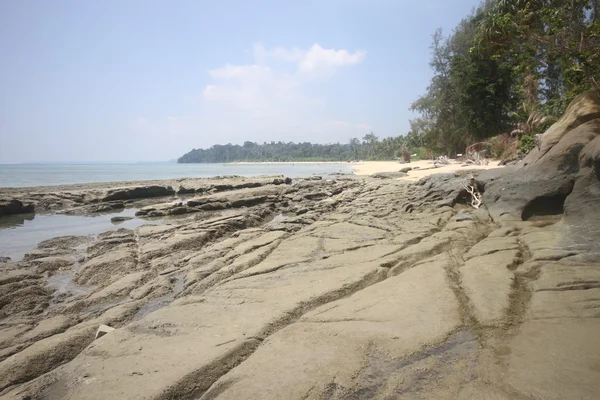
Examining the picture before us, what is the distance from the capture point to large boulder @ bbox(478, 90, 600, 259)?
4.57 metres

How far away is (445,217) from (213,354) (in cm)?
632

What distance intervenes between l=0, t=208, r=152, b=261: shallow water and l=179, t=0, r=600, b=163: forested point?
13.4 metres

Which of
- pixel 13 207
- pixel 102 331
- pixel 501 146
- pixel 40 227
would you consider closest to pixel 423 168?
pixel 501 146

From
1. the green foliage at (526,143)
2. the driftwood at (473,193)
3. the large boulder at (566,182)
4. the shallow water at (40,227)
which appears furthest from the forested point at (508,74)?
the shallow water at (40,227)

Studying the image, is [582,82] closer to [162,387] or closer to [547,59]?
[547,59]

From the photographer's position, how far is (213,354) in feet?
8.03

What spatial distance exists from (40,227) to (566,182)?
48.6 ft

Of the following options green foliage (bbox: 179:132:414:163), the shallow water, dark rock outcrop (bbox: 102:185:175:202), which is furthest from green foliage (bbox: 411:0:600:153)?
green foliage (bbox: 179:132:414:163)

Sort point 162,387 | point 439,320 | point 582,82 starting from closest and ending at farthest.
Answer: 1. point 162,387
2. point 439,320
3. point 582,82

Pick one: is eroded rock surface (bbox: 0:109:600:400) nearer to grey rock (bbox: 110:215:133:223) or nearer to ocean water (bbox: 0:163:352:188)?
grey rock (bbox: 110:215:133:223)

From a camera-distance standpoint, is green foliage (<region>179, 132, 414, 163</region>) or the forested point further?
green foliage (<region>179, 132, 414, 163</region>)

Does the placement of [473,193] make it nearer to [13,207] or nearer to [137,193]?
[137,193]

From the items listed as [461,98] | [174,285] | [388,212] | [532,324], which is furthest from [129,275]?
[461,98]

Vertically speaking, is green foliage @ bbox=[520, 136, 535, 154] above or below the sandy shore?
above
